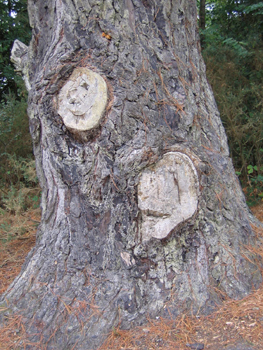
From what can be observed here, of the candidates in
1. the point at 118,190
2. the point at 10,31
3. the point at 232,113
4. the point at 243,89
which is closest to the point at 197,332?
the point at 118,190

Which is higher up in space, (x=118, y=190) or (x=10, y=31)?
(x=10, y=31)

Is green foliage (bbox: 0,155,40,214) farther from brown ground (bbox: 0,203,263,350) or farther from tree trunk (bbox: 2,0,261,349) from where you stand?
brown ground (bbox: 0,203,263,350)

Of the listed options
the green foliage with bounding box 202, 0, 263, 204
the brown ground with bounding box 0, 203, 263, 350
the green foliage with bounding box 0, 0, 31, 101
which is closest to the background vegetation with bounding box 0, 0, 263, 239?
the green foliage with bounding box 202, 0, 263, 204

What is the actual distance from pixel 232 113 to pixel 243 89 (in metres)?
0.47

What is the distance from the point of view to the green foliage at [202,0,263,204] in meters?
5.48

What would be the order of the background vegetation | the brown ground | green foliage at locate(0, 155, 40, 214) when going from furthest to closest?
the background vegetation → green foliage at locate(0, 155, 40, 214) → the brown ground

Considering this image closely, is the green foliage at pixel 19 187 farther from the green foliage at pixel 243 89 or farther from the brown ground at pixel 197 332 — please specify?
the green foliage at pixel 243 89

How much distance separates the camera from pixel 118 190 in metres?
2.29

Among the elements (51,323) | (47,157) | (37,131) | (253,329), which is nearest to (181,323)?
(253,329)

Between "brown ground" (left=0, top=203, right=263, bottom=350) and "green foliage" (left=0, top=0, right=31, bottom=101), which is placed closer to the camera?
"brown ground" (left=0, top=203, right=263, bottom=350)

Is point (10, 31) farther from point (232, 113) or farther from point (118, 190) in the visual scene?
point (118, 190)

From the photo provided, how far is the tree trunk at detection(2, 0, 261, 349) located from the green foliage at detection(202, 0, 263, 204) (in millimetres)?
3241

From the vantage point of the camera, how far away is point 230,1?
6832 millimetres

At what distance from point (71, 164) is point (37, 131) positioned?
43 centimetres
